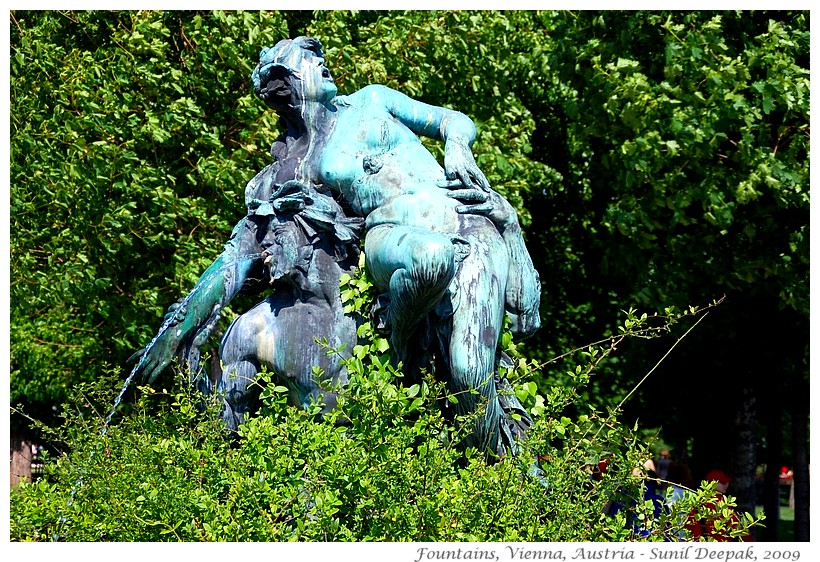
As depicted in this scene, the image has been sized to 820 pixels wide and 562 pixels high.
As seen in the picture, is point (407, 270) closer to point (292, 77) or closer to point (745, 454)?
point (292, 77)

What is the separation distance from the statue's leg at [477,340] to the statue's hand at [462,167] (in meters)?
0.34

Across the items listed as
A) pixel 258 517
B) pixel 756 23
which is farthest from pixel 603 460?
pixel 756 23

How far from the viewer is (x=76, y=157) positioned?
12211 millimetres

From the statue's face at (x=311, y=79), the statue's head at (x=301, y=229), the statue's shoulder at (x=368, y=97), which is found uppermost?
the statue's face at (x=311, y=79)

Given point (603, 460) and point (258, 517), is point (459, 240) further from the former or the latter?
point (258, 517)

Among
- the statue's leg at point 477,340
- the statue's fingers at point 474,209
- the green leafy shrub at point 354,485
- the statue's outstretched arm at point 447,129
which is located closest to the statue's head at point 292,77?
the statue's outstretched arm at point 447,129

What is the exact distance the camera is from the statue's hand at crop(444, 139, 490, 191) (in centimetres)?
547

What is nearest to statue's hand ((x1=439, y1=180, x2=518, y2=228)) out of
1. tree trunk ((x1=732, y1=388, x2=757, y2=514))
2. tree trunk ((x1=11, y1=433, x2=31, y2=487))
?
tree trunk ((x1=732, y1=388, x2=757, y2=514))

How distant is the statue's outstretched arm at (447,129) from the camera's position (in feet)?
18.0

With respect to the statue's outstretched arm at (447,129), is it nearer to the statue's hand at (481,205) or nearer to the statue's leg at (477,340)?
the statue's hand at (481,205)

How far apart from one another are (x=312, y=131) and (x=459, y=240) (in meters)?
0.94

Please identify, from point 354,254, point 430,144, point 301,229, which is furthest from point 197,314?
point 430,144

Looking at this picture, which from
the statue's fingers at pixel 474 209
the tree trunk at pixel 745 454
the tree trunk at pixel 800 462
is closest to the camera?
the statue's fingers at pixel 474 209

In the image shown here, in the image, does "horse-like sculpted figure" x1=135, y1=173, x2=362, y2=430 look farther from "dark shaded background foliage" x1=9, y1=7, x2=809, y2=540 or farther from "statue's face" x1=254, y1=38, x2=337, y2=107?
"dark shaded background foliage" x1=9, y1=7, x2=809, y2=540
